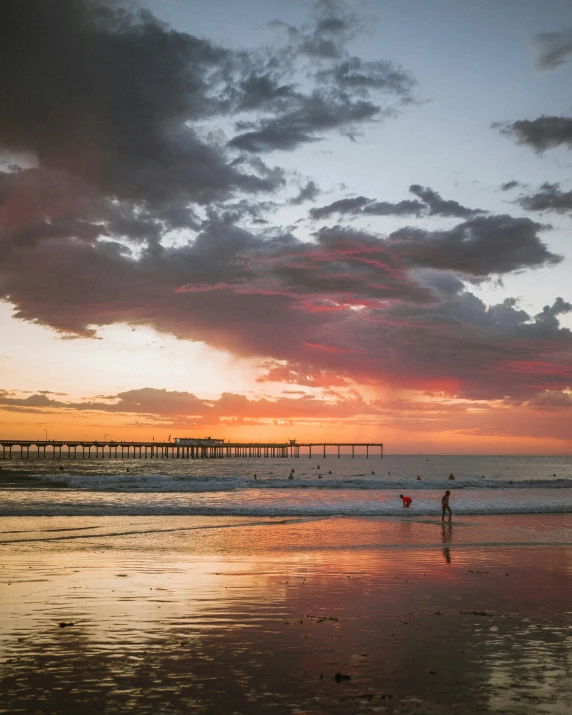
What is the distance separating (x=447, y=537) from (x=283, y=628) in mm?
17321

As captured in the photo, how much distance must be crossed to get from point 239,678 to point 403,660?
2573 millimetres

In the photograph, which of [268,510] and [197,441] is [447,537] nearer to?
[268,510]

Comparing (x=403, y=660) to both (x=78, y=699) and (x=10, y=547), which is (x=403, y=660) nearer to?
(x=78, y=699)

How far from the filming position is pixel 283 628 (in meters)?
11.8

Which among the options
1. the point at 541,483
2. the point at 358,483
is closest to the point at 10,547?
the point at 358,483

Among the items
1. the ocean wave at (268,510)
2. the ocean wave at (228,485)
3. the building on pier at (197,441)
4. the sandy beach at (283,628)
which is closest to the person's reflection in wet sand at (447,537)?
the sandy beach at (283,628)

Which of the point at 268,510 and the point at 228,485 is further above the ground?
the point at 268,510

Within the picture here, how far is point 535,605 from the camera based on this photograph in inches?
553

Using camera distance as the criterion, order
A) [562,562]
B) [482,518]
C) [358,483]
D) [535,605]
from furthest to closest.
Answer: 1. [358,483]
2. [482,518]
3. [562,562]
4. [535,605]

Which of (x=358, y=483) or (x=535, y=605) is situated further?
(x=358, y=483)

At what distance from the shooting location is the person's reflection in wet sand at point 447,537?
71.1 ft

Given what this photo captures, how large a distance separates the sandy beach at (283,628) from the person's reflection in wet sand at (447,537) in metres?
0.26

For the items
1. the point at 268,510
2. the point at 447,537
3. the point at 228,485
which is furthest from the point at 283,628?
the point at 228,485

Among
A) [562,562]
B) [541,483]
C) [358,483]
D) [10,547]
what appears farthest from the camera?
[541,483]
